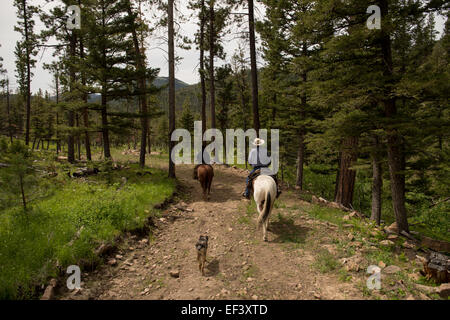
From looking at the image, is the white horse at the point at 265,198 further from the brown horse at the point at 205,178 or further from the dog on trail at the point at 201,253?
the brown horse at the point at 205,178

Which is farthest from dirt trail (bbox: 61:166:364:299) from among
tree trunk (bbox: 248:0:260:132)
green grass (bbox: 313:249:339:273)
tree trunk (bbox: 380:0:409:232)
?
tree trunk (bbox: 248:0:260:132)

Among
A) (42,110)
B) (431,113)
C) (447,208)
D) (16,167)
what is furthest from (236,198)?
(42,110)

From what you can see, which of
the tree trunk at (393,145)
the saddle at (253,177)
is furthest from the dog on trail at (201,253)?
the tree trunk at (393,145)

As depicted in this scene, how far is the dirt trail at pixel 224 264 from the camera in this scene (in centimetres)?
414

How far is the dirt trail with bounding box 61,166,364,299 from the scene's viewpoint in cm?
414

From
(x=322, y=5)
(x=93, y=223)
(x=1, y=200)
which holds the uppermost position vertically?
(x=322, y=5)

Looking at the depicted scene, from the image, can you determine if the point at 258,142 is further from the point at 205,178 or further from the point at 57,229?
the point at 57,229

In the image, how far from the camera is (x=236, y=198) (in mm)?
10406

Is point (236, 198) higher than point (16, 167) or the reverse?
the reverse

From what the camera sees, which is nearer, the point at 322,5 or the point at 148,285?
the point at 148,285

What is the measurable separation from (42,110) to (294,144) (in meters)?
48.5

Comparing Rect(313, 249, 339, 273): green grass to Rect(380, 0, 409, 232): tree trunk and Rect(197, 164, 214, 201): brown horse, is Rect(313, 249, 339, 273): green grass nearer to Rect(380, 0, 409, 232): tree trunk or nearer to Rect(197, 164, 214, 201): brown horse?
Rect(380, 0, 409, 232): tree trunk
